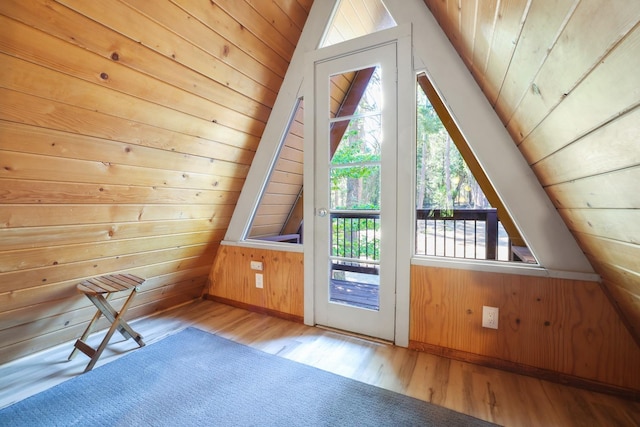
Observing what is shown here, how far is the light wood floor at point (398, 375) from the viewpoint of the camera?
1376 mm

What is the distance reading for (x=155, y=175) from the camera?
1858 millimetres

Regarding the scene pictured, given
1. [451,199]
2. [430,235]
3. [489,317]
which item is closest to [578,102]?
[451,199]

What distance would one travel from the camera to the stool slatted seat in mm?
1755

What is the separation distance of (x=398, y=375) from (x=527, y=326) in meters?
0.82

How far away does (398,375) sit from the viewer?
1.67 meters

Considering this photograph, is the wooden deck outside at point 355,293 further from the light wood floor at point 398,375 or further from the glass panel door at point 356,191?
the light wood floor at point 398,375

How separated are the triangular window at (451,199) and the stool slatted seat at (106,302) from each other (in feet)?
6.72

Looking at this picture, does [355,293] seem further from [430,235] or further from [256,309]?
[256,309]

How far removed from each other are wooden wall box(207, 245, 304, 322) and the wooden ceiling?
1738 millimetres

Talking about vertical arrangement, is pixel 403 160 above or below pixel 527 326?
above

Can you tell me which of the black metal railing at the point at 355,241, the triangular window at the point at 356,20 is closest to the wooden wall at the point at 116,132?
the triangular window at the point at 356,20

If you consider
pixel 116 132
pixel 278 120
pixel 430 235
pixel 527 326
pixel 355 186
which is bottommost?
pixel 527 326

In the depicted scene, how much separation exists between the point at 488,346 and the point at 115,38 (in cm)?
267

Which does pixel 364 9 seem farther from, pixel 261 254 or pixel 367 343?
pixel 367 343
